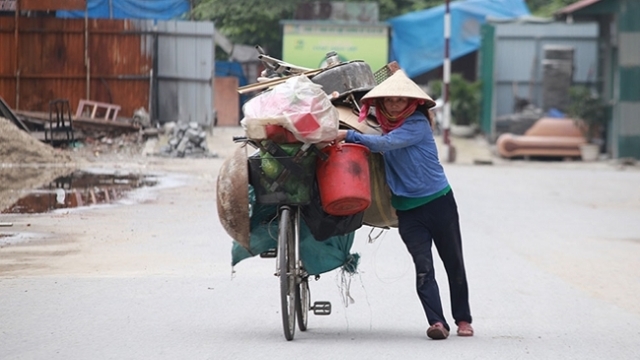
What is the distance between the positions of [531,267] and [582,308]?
2.15 metres

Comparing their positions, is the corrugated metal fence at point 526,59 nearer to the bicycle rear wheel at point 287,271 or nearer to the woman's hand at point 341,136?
the woman's hand at point 341,136

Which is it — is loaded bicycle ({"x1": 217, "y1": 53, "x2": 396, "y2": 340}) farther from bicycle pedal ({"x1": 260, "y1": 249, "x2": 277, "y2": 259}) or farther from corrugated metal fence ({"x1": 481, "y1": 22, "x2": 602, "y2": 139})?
corrugated metal fence ({"x1": 481, "y1": 22, "x2": 602, "y2": 139})

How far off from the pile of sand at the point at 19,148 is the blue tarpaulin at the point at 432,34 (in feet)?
52.2

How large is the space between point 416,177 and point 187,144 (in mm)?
16607

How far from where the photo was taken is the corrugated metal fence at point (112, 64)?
83.9 ft

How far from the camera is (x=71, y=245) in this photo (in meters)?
11.5

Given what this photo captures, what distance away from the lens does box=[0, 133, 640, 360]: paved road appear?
23.1 feet

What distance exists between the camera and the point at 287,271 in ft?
23.2

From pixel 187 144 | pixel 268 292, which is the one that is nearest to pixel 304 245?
pixel 268 292

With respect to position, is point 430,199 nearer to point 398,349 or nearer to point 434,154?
point 434,154

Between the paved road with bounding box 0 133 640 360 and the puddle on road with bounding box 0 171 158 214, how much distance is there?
66cm

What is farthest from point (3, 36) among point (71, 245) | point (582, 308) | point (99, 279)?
point (582, 308)

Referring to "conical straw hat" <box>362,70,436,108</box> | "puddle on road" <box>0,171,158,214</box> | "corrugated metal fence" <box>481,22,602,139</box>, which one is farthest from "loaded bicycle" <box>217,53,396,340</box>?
"corrugated metal fence" <box>481,22,602,139</box>

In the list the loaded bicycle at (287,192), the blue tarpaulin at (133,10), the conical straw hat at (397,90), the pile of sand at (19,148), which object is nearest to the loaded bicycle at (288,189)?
the loaded bicycle at (287,192)
